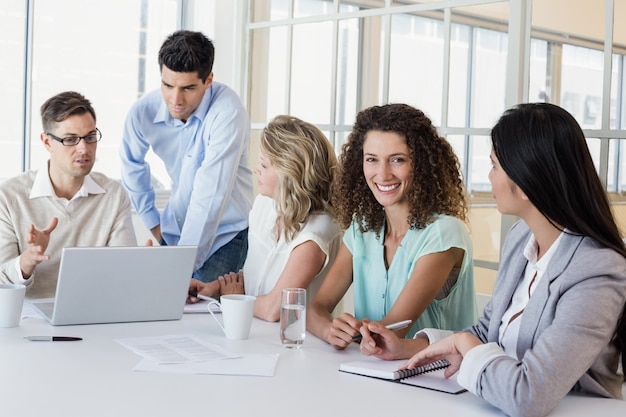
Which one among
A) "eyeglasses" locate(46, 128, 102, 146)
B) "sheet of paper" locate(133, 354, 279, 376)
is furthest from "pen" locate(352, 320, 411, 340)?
"eyeglasses" locate(46, 128, 102, 146)

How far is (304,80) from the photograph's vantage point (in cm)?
391

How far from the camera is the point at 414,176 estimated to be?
2.28 metres

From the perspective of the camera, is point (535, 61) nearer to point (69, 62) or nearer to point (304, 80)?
point (304, 80)

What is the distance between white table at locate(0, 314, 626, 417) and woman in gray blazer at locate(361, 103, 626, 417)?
69 millimetres

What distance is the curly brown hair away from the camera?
89.2 inches

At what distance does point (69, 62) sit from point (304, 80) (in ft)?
4.58

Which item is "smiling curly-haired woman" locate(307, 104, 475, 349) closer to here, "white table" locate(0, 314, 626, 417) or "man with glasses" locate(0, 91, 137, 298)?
"white table" locate(0, 314, 626, 417)

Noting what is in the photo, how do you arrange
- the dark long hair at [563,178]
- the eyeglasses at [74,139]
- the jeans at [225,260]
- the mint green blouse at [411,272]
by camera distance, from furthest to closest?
the jeans at [225,260] → the eyeglasses at [74,139] → the mint green blouse at [411,272] → the dark long hair at [563,178]

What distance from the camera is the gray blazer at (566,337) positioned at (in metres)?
1.43

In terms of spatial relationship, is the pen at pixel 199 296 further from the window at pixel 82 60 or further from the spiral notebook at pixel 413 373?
the window at pixel 82 60

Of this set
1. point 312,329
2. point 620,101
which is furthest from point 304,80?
point 312,329

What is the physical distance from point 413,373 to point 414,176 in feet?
2.51

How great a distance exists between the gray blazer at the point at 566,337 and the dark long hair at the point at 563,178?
4 cm

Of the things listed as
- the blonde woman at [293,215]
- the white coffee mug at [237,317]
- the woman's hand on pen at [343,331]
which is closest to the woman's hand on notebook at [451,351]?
the woman's hand on pen at [343,331]
